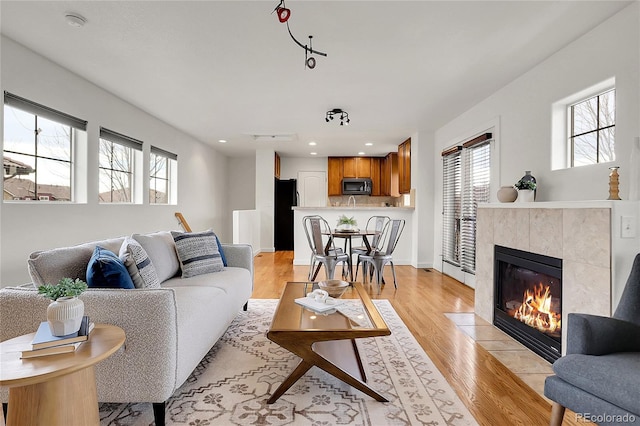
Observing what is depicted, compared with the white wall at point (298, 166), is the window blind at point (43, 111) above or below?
below

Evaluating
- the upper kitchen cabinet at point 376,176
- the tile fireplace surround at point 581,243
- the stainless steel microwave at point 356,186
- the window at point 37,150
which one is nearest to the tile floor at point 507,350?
the tile fireplace surround at point 581,243

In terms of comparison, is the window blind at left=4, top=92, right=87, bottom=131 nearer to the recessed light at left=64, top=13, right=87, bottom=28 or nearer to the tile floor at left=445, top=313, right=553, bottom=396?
the recessed light at left=64, top=13, right=87, bottom=28

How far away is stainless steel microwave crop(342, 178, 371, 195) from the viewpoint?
8.47m

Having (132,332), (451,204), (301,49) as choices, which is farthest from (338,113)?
(132,332)

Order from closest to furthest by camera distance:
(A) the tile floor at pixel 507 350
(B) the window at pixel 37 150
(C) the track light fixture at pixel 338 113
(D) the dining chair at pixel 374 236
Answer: (A) the tile floor at pixel 507 350, (B) the window at pixel 37 150, (C) the track light fixture at pixel 338 113, (D) the dining chair at pixel 374 236

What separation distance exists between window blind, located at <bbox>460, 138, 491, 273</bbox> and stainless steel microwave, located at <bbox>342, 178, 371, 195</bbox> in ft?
12.3

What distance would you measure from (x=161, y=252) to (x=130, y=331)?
1.31 m

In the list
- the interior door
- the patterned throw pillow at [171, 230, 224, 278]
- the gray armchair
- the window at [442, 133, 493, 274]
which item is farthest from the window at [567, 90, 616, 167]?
the interior door

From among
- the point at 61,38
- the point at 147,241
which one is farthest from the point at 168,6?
the point at 147,241

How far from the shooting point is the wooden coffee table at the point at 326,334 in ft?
5.58

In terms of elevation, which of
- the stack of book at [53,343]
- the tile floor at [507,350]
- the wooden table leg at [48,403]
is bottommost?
the tile floor at [507,350]

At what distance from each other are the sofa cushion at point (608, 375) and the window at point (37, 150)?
13.5 feet

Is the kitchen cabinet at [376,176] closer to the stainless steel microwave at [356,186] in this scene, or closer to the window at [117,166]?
the stainless steel microwave at [356,186]

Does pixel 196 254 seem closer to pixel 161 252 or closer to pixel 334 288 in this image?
pixel 161 252
